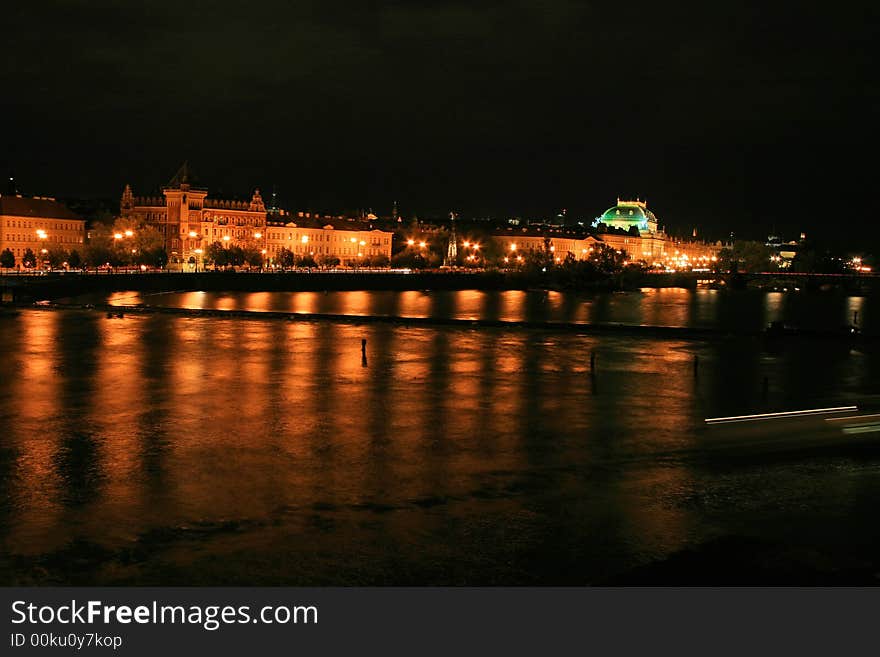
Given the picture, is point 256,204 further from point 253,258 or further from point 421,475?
point 421,475

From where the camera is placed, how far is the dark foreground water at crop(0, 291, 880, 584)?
1133 cm

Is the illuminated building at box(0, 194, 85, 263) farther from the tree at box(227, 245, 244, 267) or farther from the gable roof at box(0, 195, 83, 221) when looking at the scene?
the tree at box(227, 245, 244, 267)

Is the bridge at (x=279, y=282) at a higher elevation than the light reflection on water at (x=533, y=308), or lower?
higher

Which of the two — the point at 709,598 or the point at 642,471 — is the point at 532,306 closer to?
the point at 642,471

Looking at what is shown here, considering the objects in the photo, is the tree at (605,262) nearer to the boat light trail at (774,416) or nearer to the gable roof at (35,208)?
the gable roof at (35,208)

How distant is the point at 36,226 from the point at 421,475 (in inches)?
5020

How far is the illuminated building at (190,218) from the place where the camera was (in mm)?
137125

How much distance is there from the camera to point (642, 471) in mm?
16422

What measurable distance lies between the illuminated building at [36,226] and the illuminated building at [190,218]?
26.4ft

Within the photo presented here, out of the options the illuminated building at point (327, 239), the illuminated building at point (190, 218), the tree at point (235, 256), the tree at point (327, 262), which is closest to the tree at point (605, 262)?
the illuminated building at point (327, 239)

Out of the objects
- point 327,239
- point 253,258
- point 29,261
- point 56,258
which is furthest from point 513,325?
point 327,239

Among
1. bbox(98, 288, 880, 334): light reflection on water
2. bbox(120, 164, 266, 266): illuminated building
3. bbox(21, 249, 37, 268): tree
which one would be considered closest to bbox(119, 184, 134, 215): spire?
bbox(120, 164, 266, 266): illuminated building

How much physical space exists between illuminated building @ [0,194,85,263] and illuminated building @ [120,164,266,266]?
8048 mm

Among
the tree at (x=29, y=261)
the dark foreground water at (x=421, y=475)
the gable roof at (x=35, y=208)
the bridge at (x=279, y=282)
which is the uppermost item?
the gable roof at (x=35, y=208)
